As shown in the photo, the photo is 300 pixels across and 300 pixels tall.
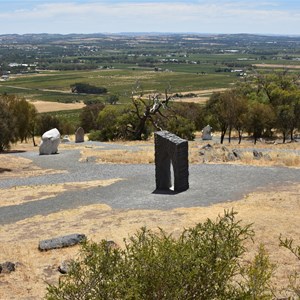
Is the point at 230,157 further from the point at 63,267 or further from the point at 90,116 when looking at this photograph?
the point at 90,116

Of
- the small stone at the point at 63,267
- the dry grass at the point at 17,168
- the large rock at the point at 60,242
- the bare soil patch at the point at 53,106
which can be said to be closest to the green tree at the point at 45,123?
the dry grass at the point at 17,168

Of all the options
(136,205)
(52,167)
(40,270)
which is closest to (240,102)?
(52,167)

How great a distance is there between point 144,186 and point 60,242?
9.76 metres

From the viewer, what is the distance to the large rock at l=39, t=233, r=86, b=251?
18078 mm

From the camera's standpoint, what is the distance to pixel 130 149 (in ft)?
151

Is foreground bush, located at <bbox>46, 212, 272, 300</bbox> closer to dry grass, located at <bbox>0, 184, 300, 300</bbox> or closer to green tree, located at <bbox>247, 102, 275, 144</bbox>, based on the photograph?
dry grass, located at <bbox>0, 184, 300, 300</bbox>

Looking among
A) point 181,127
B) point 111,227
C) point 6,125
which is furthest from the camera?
point 181,127

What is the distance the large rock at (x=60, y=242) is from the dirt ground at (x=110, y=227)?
26 centimetres

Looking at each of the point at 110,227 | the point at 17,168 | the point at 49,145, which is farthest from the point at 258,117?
the point at 110,227

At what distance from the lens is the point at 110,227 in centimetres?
2022

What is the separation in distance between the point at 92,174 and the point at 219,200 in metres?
11.2

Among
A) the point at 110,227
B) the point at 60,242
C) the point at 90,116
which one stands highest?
the point at 60,242

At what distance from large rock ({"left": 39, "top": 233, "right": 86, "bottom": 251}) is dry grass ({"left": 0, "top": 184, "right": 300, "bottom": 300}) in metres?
0.28

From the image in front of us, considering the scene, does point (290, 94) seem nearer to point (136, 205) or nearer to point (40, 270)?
point (136, 205)
